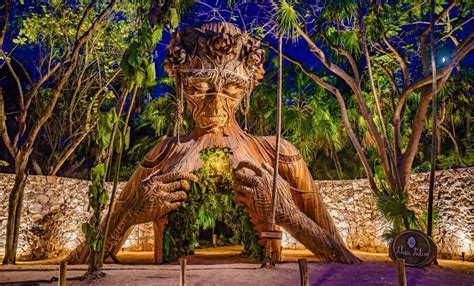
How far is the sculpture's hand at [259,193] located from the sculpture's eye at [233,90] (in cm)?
138

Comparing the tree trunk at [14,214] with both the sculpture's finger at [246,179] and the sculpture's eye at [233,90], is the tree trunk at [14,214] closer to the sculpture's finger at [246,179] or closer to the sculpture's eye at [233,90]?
the sculpture's eye at [233,90]

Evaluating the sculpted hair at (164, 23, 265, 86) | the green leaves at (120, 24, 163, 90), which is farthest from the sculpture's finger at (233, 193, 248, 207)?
the green leaves at (120, 24, 163, 90)

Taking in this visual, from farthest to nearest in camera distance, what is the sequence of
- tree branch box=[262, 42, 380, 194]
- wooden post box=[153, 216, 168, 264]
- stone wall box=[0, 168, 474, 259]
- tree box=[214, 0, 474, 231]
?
stone wall box=[0, 168, 474, 259] < tree branch box=[262, 42, 380, 194] < tree box=[214, 0, 474, 231] < wooden post box=[153, 216, 168, 264]

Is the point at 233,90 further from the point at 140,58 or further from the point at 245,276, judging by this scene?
the point at 245,276

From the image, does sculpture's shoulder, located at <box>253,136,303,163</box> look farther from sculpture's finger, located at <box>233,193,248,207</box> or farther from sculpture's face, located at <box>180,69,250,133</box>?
sculpture's finger, located at <box>233,193,248,207</box>

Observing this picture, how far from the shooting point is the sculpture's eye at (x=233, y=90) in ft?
27.3

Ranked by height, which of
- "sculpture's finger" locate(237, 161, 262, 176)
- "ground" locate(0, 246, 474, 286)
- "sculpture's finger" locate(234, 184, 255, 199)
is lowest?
"ground" locate(0, 246, 474, 286)

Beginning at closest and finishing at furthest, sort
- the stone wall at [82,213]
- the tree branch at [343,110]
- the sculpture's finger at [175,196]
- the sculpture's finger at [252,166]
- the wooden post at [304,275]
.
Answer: the wooden post at [304,275] < the sculpture's finger at [175,196] < the sculpture's finger at [252,166] < the tree branch at [343,110] < the stone wall at [82,213]

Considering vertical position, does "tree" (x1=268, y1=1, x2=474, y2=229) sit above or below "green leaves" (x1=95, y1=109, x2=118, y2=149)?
above

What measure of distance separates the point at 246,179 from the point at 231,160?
679 millimetres

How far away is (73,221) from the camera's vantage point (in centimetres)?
1187

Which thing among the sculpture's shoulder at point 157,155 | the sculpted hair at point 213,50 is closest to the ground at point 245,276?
the sculpture's shoulder at point 157,155

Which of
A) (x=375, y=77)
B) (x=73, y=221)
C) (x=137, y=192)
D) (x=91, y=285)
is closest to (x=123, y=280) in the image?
(x=91, y=285)

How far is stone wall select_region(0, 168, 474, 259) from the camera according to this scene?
428 inches
